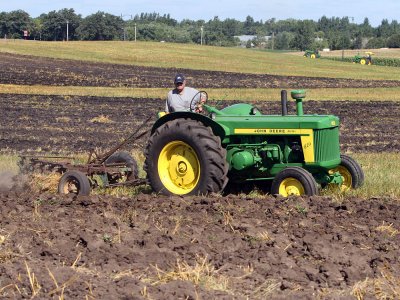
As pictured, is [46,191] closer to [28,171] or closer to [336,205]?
[28,171]

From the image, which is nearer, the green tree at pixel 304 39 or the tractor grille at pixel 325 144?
the tractor grille at pixel 325 144

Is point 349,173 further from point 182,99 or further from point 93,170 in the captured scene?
point 93,170

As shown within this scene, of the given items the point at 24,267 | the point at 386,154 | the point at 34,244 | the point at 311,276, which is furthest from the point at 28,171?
the point at 386,154

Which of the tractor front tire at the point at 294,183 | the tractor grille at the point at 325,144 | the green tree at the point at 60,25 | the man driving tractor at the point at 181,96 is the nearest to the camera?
the tractor front tire at the point at 294,183

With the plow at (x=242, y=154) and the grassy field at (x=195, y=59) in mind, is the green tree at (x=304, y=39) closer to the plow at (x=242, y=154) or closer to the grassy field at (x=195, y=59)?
the grassy field at (x=195, y=59)

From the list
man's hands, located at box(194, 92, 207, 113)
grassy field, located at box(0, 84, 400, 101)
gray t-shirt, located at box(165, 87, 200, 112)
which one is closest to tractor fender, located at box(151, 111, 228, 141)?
man's hands, located at box(194, 92, 207, 113)

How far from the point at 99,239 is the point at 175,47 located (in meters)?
65.5

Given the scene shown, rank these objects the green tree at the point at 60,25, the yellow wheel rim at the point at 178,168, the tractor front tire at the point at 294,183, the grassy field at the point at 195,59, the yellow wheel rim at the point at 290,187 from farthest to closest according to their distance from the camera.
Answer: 1. the green tree at the point at 60,25
2. the grassy field at the point at 195,59
3. the yellow wheel rim at the point at 178,168
4. the yellow wheel rim at the point at 290,187
5. the tractor front tire at the point at 294,183

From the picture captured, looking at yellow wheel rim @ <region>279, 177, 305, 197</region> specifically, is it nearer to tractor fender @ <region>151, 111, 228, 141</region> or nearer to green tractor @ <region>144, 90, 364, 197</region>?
green tractor @ <region>144, 90, 364, 197</region>

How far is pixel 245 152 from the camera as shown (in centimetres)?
927

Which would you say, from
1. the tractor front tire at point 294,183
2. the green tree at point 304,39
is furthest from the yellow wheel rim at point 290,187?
the green tree at point 304,39

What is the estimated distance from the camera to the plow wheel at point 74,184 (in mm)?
9572

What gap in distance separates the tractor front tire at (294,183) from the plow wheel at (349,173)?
0.87 metres

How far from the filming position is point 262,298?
536cm
